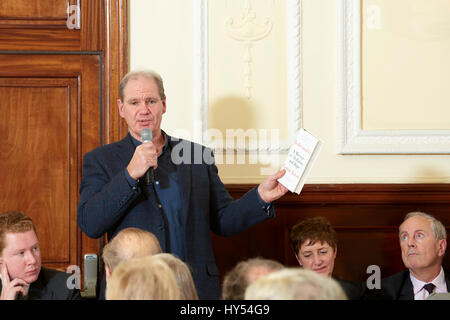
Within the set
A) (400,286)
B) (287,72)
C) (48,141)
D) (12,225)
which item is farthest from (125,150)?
(400,286)

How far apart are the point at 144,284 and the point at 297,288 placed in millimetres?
406

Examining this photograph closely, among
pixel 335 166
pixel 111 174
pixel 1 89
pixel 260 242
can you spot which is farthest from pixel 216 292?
pixel 1 89

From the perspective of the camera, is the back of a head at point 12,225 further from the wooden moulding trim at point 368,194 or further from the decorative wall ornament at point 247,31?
the decorative wall ornament at point 247,31

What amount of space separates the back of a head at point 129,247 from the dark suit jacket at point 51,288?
48 centimetres

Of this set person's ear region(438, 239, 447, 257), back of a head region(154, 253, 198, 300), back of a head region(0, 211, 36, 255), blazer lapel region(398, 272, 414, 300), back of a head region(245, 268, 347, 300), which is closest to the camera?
back of a head region(245, 268, 347, 300)

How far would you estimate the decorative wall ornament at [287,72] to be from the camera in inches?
162

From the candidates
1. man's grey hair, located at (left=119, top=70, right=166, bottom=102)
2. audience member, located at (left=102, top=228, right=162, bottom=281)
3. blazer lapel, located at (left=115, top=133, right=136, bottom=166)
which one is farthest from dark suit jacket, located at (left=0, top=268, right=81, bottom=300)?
man's grey hair, located at (left=119, top=70, right=166, bottom=102)

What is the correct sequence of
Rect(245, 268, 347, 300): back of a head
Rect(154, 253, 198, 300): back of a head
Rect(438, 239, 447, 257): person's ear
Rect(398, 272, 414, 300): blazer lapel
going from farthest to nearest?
Rect(438, 239, 447, 257): person's ear → Rect(398, 272, 414, 300): blazer lapel → Rect(154, 253, 198, 300): back of a head → Rect(245, 268, 347, 300): back of a head

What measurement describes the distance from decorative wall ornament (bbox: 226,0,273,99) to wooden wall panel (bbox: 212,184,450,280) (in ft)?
2.36

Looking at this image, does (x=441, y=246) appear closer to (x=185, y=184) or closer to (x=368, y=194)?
(x=368, y=194)

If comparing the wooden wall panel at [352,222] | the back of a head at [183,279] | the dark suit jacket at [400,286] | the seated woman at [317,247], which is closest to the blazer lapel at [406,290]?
the dark suit jacket at [400,286]

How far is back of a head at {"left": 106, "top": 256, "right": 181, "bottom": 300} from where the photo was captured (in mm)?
1800

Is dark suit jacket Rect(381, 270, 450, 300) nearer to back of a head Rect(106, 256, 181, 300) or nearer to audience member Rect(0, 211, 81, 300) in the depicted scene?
audience member Rect(0, 211, 81, 300)

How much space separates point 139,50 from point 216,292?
163 cm
